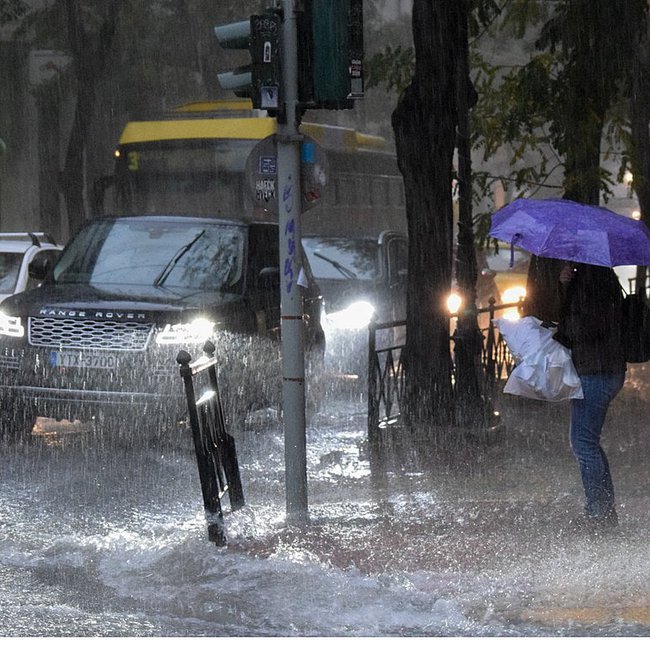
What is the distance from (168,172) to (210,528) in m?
12.9

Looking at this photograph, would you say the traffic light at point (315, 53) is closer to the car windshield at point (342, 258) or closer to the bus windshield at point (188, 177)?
the car windshield at point (342, 258)

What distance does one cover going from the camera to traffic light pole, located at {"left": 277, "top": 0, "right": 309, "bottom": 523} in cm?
762

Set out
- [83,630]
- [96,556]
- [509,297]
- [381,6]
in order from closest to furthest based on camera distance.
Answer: [83,630]
[96,556]
[509,297]
[381,6]

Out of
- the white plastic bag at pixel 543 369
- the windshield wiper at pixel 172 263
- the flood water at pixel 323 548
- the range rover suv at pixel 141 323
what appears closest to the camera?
the flood water at pixel 323 548

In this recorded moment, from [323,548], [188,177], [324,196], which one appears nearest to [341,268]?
[324,196]

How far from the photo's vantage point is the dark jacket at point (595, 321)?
292 inches

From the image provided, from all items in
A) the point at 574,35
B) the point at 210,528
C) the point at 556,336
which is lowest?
the point at 210,528

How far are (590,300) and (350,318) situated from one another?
7.57m

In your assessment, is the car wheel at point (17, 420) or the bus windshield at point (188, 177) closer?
the car wheel at point (17, 420)

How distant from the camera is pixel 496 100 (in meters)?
15.4

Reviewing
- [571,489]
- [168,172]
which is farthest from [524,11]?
[571,489]

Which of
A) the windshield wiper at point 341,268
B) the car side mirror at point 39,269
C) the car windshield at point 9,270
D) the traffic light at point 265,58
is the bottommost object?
the windshield wiper at point 341,268

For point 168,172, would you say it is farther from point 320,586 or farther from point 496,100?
point 320,586

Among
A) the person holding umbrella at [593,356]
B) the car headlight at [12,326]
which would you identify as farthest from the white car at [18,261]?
the person holding umbrella at [593,356]
